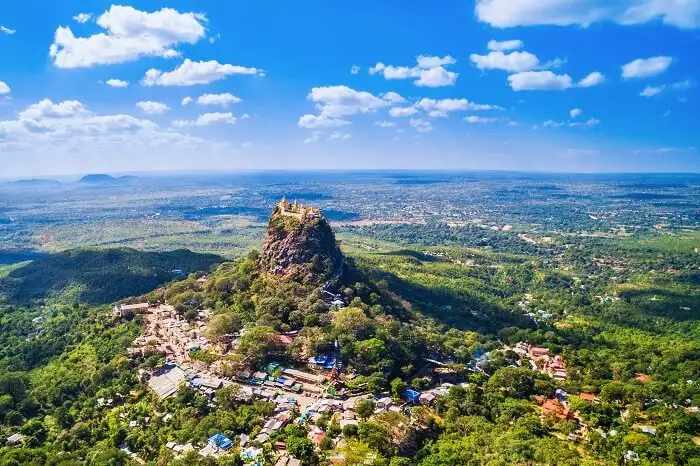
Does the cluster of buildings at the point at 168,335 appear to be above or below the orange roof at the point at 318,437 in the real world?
above

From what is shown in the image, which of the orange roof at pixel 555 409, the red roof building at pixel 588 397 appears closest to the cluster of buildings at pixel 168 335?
the orange roof at pixel 555 409

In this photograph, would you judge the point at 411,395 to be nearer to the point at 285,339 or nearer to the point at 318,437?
the point at 318,437

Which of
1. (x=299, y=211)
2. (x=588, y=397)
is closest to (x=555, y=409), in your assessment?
(x=588, y=397)

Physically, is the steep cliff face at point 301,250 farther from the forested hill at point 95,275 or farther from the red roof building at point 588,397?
the forested hill at point 95,275

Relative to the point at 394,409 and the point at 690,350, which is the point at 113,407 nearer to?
the point at 394,409

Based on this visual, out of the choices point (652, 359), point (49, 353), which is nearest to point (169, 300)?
point (49, 353)
